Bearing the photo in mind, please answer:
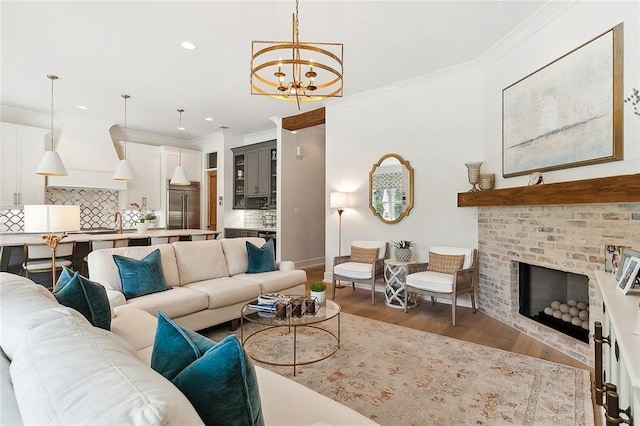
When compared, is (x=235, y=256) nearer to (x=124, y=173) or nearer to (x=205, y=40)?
(x=205, y=40)

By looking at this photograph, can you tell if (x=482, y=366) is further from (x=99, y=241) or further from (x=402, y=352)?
(x=99, y=241)

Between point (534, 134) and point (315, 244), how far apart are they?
484 cm

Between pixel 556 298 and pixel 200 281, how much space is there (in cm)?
375

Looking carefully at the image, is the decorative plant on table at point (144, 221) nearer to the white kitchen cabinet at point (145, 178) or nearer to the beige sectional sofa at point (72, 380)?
the white kitchen cabinet at point (145, 178)

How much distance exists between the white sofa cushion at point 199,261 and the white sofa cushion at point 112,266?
11cm

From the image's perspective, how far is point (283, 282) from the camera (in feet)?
12.6

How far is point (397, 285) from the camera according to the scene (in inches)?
167

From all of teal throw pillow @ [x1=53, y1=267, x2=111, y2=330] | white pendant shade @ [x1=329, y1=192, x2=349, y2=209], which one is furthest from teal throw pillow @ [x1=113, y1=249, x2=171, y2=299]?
white pendant shade @ [x1=329, y1=192, x2=349, y2=209]

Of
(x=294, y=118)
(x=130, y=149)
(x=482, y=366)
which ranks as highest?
(x=294, y=118)

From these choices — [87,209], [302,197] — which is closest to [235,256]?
[302,197]

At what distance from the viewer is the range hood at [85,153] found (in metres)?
6.06

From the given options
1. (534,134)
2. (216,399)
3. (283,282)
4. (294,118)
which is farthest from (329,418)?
(294,118)

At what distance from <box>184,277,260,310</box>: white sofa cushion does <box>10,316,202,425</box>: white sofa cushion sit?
7.87 feet

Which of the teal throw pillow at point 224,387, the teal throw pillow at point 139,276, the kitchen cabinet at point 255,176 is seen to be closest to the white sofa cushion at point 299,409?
the teal throw pillow at point 224,387
